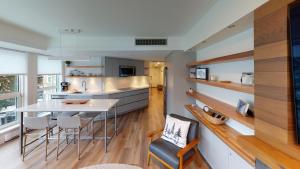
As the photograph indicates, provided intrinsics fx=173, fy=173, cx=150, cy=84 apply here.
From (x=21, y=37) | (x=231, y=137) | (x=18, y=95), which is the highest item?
(x=21, y=37)

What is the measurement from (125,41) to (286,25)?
3.70 m

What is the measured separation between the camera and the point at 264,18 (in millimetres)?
1312

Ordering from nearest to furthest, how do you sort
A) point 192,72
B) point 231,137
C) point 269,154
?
point 269,154 < point 231,137 < point 192,72

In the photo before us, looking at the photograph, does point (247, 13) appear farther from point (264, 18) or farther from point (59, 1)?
point (59, 1)

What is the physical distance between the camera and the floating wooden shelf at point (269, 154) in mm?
997

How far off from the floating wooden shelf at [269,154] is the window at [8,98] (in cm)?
467

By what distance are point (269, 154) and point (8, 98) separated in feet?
17.2

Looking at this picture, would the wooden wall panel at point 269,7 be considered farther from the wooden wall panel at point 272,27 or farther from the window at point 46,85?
the window at point 46,85

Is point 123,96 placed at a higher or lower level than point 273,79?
lower

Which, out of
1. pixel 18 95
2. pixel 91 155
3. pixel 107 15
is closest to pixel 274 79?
pixel 107 15

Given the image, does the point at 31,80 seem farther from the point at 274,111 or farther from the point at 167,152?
the point at 274,111

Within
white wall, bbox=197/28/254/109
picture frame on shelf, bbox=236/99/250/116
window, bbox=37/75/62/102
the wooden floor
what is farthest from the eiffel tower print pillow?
window, bbox=37/75/62/102

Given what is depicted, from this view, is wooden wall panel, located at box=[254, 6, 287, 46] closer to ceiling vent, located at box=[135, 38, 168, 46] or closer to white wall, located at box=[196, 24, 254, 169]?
white wall, located at box=[196, 24, 254, 169]

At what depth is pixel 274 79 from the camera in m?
1.18
